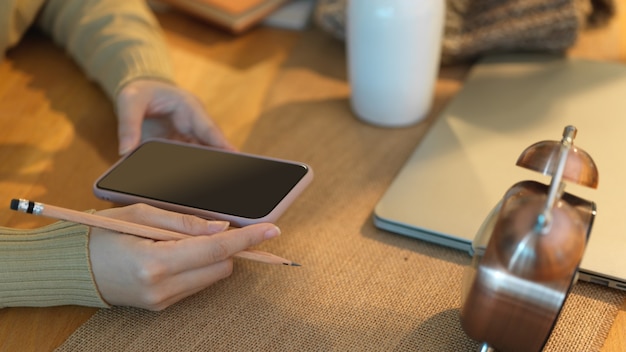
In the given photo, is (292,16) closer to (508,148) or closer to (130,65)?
(130,65)

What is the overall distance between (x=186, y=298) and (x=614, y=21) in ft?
2.78

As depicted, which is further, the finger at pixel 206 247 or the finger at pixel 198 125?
the finger at pixel 198 125

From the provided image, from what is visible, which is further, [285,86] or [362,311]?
[285,86]

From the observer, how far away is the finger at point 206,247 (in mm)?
491

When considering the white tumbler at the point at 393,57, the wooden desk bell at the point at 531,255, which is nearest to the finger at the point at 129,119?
the white tumbler at the point at 393,57

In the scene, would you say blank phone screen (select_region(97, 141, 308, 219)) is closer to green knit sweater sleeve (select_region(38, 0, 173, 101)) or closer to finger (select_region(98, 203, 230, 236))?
finger (select_region(98, 203, 230, 236))

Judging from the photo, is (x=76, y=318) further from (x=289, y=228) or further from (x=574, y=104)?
(x=574, y=104)

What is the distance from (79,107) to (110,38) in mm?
106

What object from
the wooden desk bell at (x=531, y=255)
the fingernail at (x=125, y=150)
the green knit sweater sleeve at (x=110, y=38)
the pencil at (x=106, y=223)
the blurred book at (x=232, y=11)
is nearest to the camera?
the wooden desk bell at (x=531, y=255)

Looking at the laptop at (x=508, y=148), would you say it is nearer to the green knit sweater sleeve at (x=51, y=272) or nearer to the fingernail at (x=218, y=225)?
the fingernail at (x=218, y=225)

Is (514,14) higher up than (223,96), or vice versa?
(514,14)

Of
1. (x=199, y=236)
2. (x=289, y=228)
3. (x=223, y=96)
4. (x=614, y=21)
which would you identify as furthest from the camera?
(x=614, y=21)

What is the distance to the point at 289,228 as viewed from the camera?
61 centimetres

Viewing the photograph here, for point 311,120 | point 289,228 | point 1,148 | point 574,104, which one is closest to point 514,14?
point 574,104
